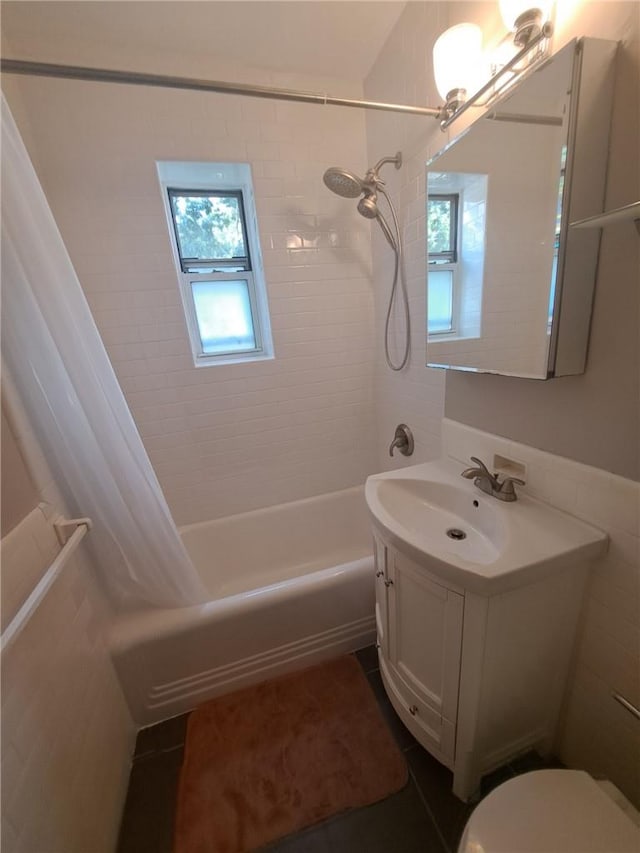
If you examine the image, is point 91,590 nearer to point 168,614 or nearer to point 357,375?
point 168,614

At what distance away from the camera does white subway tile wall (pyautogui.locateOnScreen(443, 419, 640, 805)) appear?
749 mm

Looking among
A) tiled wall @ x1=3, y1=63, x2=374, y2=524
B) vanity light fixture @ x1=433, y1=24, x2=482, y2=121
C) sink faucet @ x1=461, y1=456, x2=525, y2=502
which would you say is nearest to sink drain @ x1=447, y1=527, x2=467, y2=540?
sink faucet @ x1=461, y1=456, x2=525, y2=502

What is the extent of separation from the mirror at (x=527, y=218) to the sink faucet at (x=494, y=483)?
0.31 meters

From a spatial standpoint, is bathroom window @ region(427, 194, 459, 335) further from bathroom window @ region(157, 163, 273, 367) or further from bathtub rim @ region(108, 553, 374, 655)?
bathtub rim @ region(108, 553, 374, 655)

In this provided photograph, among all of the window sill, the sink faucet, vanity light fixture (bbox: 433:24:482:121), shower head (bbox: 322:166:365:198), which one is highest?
vanity light fixture (bbox: 433:24:482:121)

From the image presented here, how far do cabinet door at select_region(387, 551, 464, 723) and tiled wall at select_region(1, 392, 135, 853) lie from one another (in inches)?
34.6

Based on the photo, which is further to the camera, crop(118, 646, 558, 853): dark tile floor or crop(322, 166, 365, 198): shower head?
crop(322, 166, 365, 198): shower head

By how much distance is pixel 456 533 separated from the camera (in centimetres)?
102

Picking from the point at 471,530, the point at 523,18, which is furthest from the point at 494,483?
the point at 523,18

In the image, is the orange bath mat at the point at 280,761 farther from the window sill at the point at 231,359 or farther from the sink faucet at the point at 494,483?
the window sill at the point at 231,359

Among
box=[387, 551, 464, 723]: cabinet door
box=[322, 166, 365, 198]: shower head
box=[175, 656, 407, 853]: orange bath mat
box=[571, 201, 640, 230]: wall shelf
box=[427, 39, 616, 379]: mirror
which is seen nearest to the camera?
box=[571, 201, 640, 230]: wall shelf

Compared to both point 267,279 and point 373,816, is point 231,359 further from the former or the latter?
point 373,816

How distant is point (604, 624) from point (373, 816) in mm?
853

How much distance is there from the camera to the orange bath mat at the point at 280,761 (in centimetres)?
95
